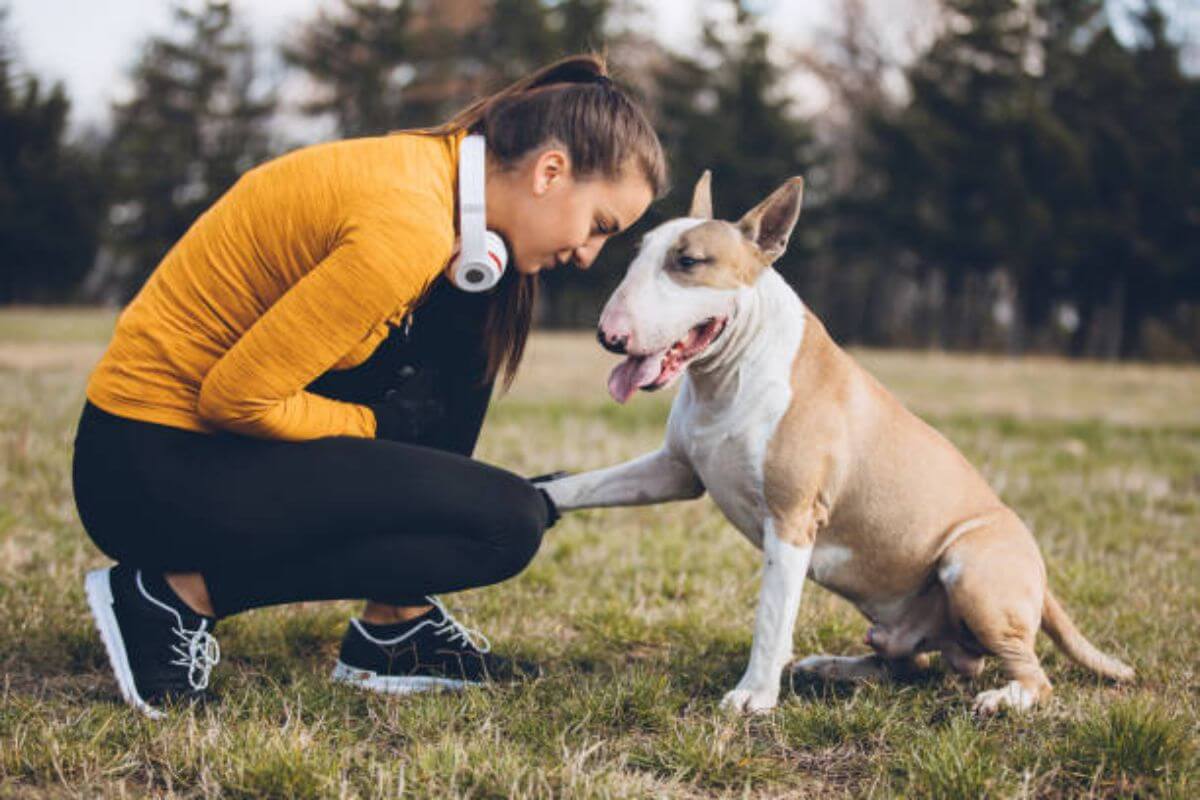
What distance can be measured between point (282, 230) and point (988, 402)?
10413 millimetres

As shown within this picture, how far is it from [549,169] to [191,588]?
1.48 meters

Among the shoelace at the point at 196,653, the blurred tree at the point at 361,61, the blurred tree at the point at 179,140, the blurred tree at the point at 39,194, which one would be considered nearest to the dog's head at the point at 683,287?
the shoelace at the point at 196,653

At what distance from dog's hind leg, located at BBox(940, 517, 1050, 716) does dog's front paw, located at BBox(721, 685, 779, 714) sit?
66 centimetres

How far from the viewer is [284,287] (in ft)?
8.75

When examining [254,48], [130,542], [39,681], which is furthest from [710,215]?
[254,48]

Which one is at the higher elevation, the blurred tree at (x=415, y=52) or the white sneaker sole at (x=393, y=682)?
the blurred tree at (x=415, y=52)

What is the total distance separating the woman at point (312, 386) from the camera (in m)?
2.54

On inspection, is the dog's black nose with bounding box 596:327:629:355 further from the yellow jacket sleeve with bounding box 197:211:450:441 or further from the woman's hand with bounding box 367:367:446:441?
the woman's hand with bounding box 367:367:446:441

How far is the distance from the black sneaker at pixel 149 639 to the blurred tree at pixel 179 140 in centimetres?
3315

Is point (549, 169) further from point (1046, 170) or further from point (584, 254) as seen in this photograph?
point (1046, 170)

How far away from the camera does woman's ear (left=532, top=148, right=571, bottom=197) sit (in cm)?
273

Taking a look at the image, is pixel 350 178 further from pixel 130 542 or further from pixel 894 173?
pixel 894 173

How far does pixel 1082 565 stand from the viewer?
4645 millimetres

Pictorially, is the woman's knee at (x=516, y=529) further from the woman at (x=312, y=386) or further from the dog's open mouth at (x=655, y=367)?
the dog's open mouth at (x=655, y=367)
